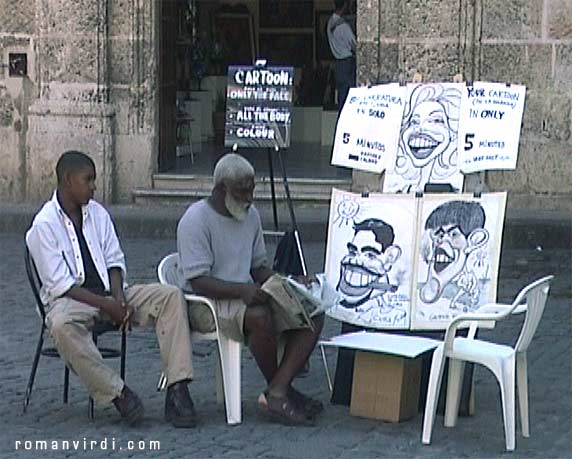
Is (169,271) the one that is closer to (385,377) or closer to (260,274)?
(260,274)

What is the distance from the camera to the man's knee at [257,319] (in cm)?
A: 664

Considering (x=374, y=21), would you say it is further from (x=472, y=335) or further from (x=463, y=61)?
(x=472, y=335)

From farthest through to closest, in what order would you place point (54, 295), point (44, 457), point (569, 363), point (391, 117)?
point (569, 363) → point (391, 117) → point (54, 295) → point (44, 457)

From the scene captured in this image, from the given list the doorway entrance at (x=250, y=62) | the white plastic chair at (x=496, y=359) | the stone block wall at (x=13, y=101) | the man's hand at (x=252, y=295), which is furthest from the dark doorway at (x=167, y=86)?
the white plastic chair at (x=496, y=359)

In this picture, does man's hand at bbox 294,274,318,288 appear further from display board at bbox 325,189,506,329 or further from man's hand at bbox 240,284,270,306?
man's hand at bbox 240,284,270,306

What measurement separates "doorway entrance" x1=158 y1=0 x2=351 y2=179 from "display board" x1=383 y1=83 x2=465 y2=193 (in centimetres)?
682

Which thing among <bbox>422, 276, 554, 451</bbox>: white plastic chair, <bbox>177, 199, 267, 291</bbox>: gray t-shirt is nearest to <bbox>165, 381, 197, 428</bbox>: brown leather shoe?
<bbox>177, 199, 267, 291</bbox>: gray t-shirt

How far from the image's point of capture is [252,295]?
262 inches

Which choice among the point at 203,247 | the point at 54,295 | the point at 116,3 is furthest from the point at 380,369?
the point at 116,3

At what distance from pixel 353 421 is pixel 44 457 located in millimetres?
1522

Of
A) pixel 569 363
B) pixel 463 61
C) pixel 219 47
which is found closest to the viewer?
pixel 569 363

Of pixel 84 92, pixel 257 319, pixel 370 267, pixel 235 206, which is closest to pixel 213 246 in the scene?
pixel 235 206

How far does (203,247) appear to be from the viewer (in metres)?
6.75

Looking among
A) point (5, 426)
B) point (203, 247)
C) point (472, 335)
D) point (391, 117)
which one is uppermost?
point (391, 117)
